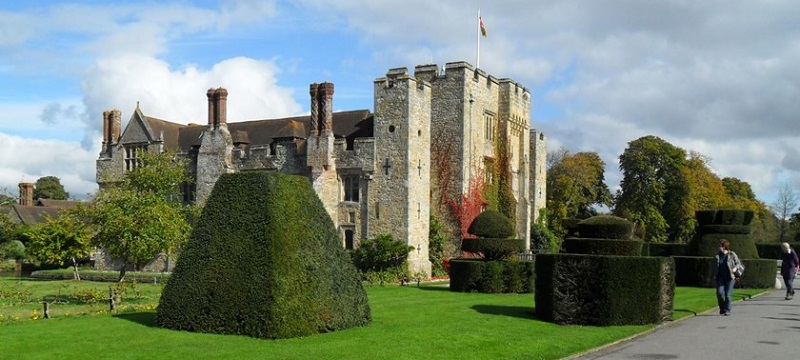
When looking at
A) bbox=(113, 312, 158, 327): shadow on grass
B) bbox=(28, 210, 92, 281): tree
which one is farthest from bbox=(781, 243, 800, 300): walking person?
bbox=(28, 210, 92, 281): tree

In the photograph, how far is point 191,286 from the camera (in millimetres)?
13586

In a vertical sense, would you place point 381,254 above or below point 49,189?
below

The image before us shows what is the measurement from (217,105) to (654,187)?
3335cm

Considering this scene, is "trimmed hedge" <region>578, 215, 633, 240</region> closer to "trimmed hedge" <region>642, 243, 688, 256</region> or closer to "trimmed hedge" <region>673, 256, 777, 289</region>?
"trimmed hedge" <region>673, 256, 777, 289</region>

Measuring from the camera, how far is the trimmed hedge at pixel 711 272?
83.8 ft

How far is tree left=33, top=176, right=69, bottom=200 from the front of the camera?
90250mm

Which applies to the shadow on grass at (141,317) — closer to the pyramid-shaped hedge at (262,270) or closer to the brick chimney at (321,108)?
the pyramid-shaped hedge at (262,270)

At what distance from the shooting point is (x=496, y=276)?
24422mm

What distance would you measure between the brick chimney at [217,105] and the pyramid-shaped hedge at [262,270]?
25092mm

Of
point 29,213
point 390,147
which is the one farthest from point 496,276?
point 29,213

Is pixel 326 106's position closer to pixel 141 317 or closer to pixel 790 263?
pixel 141 317

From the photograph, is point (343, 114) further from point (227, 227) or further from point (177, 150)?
point (227, 227)

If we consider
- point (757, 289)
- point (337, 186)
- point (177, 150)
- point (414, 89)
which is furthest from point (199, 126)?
point (757, 289)

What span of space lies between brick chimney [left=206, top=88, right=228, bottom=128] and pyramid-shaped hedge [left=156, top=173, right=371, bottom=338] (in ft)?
82.3
